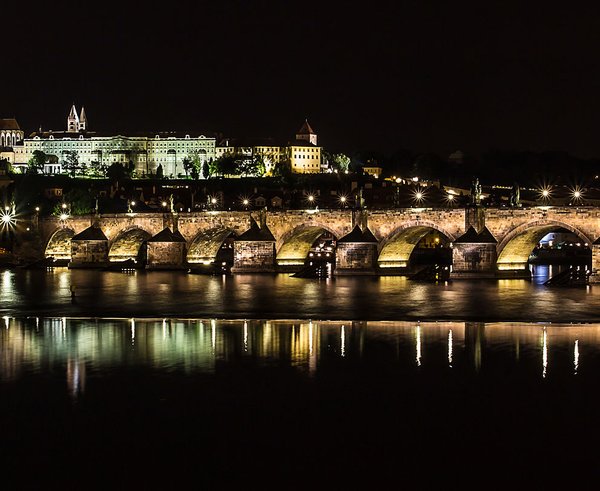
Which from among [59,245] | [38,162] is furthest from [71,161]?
[59,245]

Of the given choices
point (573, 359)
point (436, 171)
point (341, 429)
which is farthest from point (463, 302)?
point (436, 171)

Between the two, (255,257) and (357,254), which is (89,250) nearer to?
(255,257)

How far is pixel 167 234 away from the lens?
58062 mm

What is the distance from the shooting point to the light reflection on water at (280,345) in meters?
21.9

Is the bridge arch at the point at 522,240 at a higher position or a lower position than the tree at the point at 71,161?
lower

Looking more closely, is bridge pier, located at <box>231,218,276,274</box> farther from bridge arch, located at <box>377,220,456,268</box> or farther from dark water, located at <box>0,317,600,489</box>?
dark water, located at <box>0,317,600,489</box>

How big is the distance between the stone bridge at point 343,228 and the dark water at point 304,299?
2.91 meters

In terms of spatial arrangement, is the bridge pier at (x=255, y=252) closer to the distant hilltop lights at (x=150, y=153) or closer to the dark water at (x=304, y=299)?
the dark water at (x=304, y=299)

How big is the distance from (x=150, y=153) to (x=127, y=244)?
112m

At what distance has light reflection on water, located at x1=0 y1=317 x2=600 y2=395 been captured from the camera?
21.9 m

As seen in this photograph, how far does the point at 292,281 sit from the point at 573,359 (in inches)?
978

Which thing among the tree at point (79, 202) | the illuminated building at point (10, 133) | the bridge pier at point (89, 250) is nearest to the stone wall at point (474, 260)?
the bridge pier at point (89, 250)

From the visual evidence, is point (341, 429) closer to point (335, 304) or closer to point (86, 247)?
point (335, 304)

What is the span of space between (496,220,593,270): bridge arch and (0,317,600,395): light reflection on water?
16226mm
